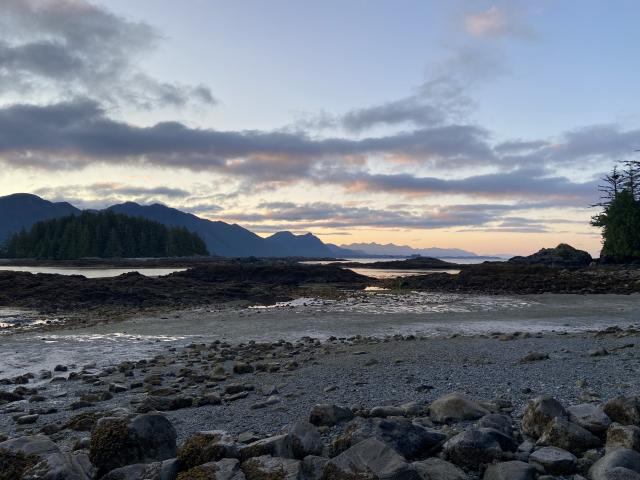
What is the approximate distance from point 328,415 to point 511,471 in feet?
9.04

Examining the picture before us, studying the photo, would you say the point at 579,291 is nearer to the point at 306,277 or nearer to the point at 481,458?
the point at 306,277

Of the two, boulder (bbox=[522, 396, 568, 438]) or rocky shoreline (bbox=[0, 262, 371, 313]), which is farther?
rocky shoreline (bbox=[0, 262, 371, 313])

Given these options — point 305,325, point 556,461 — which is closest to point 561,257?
point 305,325

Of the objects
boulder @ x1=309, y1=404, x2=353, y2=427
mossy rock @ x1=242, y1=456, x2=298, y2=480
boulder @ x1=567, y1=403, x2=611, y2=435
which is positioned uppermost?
boulder @ x1=567, y1=403, x2=611, y2=435

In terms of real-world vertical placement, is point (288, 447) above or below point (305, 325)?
above

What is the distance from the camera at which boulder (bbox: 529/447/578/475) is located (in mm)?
5293

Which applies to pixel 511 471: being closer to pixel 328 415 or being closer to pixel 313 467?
pixel 313 467

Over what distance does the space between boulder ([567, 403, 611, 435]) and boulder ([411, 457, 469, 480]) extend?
2069 mm

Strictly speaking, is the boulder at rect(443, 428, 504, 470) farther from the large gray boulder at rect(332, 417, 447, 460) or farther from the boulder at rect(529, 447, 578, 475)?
the boulder at rect(529, 447, 578, 475)

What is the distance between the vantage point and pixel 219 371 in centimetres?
1276

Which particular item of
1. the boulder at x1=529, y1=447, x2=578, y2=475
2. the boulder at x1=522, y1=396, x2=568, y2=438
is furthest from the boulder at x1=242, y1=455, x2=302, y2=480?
the boulder at x1=522, y1=396, x2=568, y2=438

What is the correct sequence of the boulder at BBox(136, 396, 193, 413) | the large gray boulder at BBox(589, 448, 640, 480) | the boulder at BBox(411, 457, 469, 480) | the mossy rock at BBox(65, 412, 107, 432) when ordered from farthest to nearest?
the boulder at BBox(136, 396, 193, 413), the mossy rock at BBox(65, 412, 107, 432), the boulder at BBox(411, 457, 469, 480), the large gray boulder at BBox(589, 448, 640, 480)

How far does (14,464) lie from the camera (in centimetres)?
594

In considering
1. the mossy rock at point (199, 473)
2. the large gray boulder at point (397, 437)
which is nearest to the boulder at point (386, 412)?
the large gray boulder at point (397, 437)
